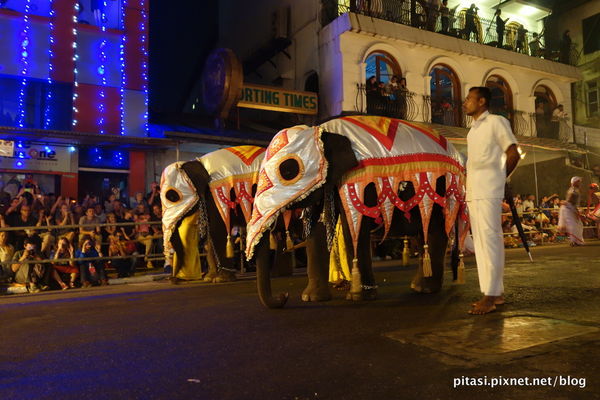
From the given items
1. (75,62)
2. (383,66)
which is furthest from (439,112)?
(75,62)

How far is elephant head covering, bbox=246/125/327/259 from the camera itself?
15.4 feet

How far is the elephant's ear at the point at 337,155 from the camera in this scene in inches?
201

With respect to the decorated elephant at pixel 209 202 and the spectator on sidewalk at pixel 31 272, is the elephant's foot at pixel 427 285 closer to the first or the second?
the decorated elephant at pixel 209 202

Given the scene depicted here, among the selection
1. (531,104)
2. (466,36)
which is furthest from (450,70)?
(531,104)

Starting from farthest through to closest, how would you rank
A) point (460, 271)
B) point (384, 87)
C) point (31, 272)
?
point (384, 87) < point (31, 272) < point (460, 271)

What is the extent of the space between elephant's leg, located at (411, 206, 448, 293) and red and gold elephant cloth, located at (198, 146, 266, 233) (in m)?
2.67

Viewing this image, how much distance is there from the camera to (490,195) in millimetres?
4195

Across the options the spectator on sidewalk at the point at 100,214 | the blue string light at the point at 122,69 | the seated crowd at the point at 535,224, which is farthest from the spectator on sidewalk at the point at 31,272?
the seated crowd at the point at 535,224

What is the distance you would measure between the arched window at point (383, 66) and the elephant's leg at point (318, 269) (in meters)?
12.9

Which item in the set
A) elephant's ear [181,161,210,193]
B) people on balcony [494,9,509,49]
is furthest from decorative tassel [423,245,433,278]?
people on balcony [494,9,509,49]

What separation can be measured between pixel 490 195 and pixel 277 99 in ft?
39.5

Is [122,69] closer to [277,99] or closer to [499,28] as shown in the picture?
[277,99]

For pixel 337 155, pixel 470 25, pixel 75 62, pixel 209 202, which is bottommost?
pixel 209 202

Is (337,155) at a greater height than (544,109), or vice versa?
(544,109)
